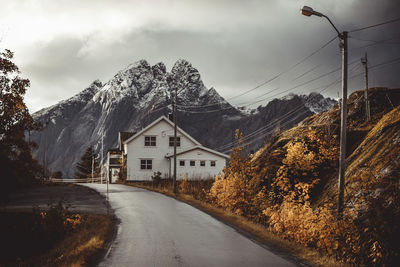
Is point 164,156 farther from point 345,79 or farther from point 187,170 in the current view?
point 345,79

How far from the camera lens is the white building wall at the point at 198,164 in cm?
4347

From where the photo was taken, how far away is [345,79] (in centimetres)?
967

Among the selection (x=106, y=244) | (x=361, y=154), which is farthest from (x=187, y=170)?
(x=106, y=244)

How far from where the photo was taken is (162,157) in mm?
44125

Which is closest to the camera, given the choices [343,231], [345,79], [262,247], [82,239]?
[343,231]

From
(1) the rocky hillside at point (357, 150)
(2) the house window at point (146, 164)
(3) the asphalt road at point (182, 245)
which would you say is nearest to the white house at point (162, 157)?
(2) the house window at point (146, 164)

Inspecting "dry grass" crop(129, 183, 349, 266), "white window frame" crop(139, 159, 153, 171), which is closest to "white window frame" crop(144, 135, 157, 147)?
"white window frame" crop(139, 159, 153, 171)

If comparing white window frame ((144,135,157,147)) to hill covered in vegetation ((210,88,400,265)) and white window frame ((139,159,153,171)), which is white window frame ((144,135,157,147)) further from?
hill covered in vegetation ((210,88,400,265))

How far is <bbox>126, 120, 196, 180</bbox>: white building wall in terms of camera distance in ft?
142

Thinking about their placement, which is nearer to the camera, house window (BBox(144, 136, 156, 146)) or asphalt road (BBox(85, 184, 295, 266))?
asphalt road (BBox(85, 184, 295, 266))

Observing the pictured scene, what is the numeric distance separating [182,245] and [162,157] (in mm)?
35517

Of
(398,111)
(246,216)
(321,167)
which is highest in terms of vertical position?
(398,111)

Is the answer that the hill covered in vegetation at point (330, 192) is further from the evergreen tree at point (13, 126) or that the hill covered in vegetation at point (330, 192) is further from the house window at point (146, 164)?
the house window at point (146, 164)

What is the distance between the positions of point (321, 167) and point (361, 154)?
318 cm
